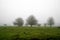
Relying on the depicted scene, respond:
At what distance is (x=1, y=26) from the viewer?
11.4 m

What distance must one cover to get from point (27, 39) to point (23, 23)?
4906 millimetres

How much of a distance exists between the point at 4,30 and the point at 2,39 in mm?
1653

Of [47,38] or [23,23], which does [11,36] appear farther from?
[23,23]

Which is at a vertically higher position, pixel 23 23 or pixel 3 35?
pixel 23 23

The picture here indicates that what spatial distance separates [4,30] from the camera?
10523 mm

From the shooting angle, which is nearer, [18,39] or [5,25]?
[18,39]

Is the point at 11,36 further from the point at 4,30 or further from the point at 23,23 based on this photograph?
the point at 23,23

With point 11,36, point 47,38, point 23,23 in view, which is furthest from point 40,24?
point 11,36

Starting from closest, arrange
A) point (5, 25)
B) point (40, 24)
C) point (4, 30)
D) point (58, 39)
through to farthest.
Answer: point (58, 39)
point (4, 30)
point (5, 25)
point (40, 24)

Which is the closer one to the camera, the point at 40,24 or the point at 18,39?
the point at 18,39

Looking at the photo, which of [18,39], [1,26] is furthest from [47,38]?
[1,26]

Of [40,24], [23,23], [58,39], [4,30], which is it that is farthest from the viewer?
[23,23]

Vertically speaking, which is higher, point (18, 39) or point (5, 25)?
point (5, 25)

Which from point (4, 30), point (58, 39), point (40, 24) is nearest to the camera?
point (58, 39)
